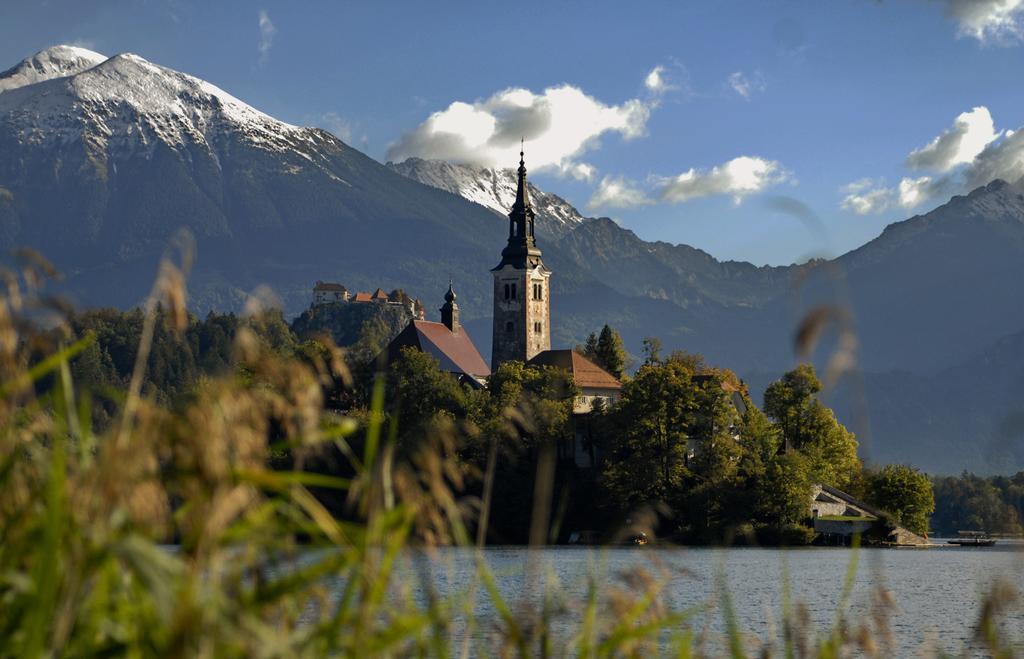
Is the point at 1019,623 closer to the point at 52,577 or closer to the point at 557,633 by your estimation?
the point at 557,633

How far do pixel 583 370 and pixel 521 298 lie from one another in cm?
2284

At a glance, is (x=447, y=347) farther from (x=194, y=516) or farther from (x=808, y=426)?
(x=194, y=516)

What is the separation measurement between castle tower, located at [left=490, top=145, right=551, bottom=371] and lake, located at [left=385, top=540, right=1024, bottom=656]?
5392 centimetres

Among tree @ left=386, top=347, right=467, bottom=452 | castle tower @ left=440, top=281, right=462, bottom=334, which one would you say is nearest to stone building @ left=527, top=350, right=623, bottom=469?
tree @ left=386, top=347, right=467, bottom=452

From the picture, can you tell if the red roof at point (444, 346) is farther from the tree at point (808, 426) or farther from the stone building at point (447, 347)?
the tree at point (808, 426)

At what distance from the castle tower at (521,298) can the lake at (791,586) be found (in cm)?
5392

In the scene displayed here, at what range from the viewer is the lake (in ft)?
Answer: 25.3

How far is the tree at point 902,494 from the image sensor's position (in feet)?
286

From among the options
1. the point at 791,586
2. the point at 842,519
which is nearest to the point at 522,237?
the point at 842,519

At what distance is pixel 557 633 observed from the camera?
2175 cm

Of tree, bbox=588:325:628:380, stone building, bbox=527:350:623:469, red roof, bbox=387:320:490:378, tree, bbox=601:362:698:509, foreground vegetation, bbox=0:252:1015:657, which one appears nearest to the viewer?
foreground vegetation, bbox=0:252:1015:657

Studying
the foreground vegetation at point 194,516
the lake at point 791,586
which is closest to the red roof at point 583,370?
the lake at point 791,586

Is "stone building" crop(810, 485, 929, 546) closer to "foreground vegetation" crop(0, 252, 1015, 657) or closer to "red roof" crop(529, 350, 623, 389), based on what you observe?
"red roof" crop(529, 350, 623, 389)

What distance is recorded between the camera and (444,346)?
127 m
